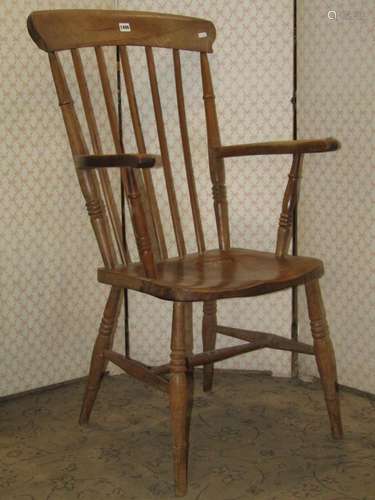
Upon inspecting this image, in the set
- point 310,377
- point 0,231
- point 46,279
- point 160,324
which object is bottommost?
point 310,377

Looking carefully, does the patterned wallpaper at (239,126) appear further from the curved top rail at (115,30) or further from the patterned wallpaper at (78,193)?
the curved top rail at (115,30)

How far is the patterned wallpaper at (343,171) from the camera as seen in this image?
5.69 ft

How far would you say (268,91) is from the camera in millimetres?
1869

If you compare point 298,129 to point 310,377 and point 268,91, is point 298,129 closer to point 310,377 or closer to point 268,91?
point 268,91

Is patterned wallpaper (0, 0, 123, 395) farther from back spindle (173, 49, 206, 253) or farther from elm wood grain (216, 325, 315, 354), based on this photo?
elm wood grain (216, 325, 315, 354)

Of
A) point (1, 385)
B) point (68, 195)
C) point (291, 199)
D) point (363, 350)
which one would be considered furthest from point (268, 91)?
point (1, 385)

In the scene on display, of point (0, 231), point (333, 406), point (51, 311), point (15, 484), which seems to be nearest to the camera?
point (15, 484)

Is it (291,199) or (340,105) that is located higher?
(340,105)

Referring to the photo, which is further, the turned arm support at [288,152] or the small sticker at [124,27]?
the small sticker at [124,27]

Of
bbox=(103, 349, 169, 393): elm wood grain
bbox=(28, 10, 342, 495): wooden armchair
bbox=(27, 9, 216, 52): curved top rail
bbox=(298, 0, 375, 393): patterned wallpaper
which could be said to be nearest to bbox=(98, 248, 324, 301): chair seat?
bbox=(28, 10, 342, 495): wooden armchair

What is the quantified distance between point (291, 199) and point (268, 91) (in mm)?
459

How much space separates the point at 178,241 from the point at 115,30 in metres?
0.55

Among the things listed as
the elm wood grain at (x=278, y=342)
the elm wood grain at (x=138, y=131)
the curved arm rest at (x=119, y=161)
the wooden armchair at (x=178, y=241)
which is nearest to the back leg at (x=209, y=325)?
the wooden armchair at (x=178, y=241)

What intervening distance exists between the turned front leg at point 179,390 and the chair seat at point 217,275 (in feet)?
0.17
